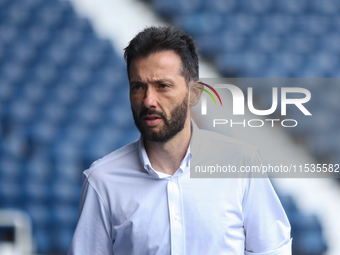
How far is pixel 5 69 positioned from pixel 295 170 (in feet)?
4.89

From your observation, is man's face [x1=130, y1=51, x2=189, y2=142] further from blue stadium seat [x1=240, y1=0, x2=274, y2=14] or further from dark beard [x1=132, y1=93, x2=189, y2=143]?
blue stadium seat [x1=240, y1=0, x2=274, y2=14]

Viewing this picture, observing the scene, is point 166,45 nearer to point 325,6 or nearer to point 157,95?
point 157,95

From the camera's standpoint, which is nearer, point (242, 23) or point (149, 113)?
point (149, 113)

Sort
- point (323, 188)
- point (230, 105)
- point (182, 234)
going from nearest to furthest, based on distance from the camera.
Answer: point (182, 234) → point (323, 188) → point (230, 105)

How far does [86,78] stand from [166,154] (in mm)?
1226

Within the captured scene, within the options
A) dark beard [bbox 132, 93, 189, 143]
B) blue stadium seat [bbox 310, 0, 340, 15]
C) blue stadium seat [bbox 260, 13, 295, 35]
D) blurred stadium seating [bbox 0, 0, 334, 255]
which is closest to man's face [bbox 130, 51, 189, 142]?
dark beard [bbox 132, 93, 189, 143]

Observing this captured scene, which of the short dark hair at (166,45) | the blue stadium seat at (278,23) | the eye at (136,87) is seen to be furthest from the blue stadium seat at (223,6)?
the eye at (136,87)

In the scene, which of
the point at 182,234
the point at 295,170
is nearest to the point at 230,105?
the point at 295,170

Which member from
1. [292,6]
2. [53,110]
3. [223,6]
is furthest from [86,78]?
[292,6]

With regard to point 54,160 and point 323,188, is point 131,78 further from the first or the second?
point 323,188

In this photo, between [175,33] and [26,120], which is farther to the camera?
[26,120]

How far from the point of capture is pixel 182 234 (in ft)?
1.71

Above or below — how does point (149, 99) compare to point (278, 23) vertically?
below

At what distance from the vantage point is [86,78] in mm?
1687
